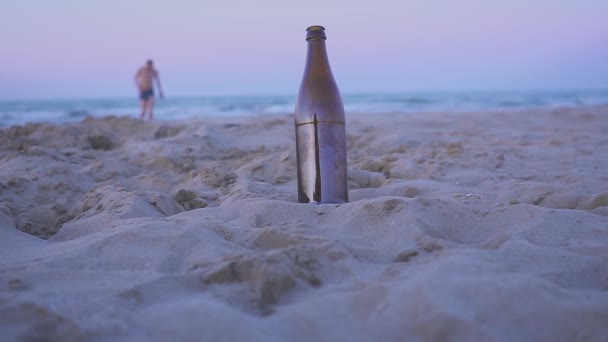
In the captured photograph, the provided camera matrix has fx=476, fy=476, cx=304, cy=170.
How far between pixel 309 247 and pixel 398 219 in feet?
1.38

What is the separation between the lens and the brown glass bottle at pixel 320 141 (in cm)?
201

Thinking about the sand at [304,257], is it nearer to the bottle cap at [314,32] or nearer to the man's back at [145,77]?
the bottle cap at [314,32]

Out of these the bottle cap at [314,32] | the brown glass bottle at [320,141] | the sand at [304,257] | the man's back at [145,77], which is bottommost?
the sand at [304,257]

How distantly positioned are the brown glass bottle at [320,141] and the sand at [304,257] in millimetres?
172

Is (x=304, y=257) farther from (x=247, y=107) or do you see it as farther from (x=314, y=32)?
(x=247, y=107)

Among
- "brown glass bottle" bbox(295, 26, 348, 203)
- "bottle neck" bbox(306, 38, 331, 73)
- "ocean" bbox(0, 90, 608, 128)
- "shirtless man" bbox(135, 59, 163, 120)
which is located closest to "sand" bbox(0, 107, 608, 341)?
"brown glass bottle" bbox(295, 26, 348, 203)

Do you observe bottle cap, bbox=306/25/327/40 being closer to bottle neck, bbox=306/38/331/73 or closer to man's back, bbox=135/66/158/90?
bottle neck, bbox=306/38/331/73

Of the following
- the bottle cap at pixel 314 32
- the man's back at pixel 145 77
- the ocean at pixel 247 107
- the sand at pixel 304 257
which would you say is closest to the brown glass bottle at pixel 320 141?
the bottle cap at pixel 314 32

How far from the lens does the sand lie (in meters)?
0.99

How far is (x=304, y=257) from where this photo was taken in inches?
51.9

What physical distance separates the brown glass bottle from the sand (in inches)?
6.8

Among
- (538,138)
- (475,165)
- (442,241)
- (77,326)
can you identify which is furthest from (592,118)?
(77,326)

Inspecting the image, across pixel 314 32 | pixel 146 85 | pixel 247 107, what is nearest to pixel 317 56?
pixel 314 32

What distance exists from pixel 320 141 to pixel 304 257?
79 centimetres
